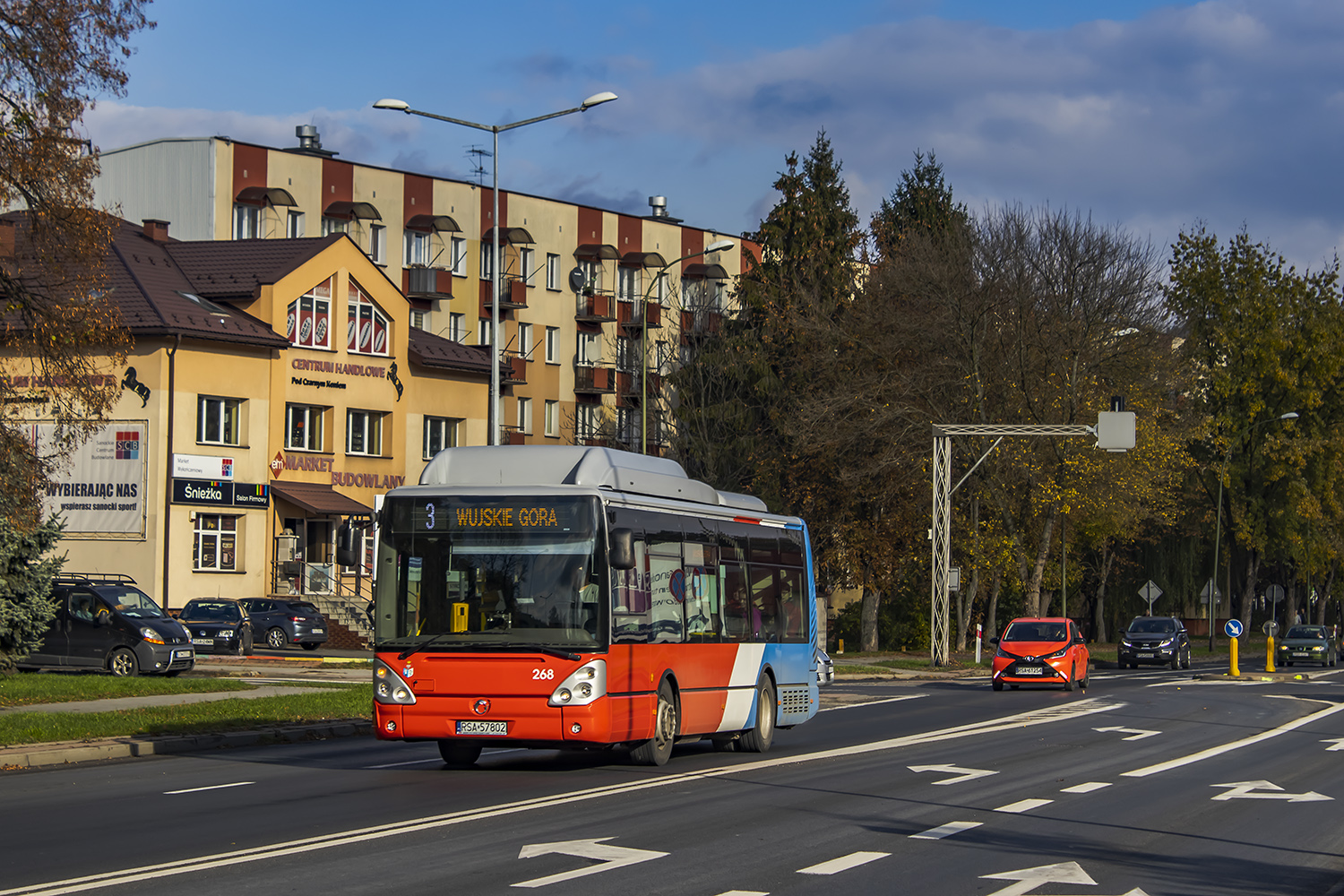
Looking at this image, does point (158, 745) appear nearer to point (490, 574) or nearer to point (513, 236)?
point (490, 574)

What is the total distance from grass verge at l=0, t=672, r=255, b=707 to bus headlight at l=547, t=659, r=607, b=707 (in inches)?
436

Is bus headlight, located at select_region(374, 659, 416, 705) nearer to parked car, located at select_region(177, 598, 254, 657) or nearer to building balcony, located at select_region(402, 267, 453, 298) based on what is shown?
parked car, located at select_region(177, 598, 254, 657)

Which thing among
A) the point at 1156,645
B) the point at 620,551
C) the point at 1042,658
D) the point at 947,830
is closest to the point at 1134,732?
the point at 620,551

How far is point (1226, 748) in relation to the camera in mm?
19984

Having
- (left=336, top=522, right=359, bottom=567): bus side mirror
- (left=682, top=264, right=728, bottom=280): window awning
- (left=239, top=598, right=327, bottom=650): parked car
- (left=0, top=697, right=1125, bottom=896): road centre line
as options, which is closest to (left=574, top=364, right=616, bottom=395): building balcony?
(left=682, top=264, right=728, bottom=280): window awning

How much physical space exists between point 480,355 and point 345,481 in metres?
8.32

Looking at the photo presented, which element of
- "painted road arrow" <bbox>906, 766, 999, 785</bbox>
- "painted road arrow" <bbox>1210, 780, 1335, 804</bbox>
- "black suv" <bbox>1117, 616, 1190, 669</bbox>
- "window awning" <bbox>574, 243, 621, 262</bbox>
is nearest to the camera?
"painted road arrow" <bbox>1210, 780, 1335, 804</bbox>

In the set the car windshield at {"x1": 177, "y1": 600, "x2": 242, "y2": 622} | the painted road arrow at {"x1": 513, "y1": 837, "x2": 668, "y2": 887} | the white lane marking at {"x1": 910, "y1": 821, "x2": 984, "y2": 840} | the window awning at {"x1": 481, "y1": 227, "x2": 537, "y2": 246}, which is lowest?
the white lane marking at {"x1": 910, "y1": 821, "x2": 984, "y2": 840}

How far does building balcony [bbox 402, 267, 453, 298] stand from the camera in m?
67.5

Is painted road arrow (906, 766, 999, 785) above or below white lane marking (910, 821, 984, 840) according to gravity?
below

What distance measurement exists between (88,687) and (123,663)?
178 inches

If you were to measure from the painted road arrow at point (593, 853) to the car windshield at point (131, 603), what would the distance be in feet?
70.2

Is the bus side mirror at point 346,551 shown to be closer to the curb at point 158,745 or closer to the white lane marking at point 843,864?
the curb at point 158,745

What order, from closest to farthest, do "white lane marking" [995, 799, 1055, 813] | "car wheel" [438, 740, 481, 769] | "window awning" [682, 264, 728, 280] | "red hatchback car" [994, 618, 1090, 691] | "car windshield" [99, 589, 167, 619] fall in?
"white lane marking" [995, 799, 1055, 813]
"car wheel" [438, 740, 481, 769]
"car windshield" [99, 589, 167, 619]
"red hatchback car" [994, 618, 1090, 691]
"window awning" [682, 264, 728, 280]
